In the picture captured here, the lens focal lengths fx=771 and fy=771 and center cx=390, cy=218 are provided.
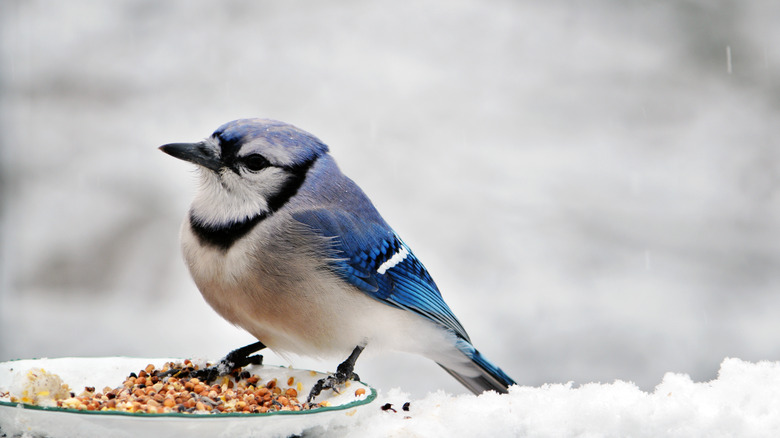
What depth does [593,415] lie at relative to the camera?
131 cm

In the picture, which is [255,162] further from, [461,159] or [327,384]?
[461,159]

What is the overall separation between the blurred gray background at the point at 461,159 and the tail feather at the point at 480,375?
4.64 feet

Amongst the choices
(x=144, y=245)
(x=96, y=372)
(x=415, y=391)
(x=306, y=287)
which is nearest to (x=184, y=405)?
(x=96, y=372)

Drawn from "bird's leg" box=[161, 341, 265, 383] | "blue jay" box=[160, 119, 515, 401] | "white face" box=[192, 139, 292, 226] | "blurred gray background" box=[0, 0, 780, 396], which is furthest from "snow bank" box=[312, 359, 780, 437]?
"blurred gray background" box=[0, 0, 780, 396]

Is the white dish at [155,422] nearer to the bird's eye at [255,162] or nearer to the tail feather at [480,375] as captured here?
the bird's eye at [255,162]

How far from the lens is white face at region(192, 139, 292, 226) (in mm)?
1864

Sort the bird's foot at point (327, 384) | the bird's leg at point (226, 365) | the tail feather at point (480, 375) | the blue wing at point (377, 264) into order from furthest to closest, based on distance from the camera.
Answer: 1. the tail feather at point (480, 375)
2. the blue wing at point (377, 264)
3. the bird's leg at point (226, 365)
4. the bird's foot at point (327, 384)

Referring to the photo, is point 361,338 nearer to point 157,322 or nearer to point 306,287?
point 306,287

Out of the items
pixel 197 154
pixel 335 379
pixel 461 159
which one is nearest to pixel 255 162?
pixel 197 154

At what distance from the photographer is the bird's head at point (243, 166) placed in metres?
1.85

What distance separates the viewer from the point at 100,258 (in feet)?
12.9

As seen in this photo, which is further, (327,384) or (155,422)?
(327,384)

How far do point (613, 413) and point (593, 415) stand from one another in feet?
0.11

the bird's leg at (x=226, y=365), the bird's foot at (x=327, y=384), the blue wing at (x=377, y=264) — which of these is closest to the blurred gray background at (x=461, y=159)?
the blue wing at (x=377, y=264)
